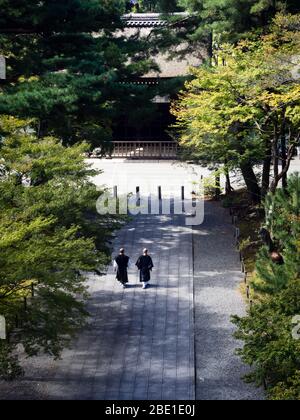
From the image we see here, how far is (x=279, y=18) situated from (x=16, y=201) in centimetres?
1009

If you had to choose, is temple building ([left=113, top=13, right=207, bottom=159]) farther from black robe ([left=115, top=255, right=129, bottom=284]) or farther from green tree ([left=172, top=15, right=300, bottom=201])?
black robe ([left=115, top=255, right=129, bottom=284])

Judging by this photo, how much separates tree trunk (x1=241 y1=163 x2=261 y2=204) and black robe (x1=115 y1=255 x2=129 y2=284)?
754 cm

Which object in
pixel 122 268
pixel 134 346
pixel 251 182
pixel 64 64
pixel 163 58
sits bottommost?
pixel 134 346

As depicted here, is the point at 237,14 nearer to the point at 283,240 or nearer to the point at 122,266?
the point at 283,240

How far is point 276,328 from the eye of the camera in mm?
12688

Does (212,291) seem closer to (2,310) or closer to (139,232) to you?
(139,232)

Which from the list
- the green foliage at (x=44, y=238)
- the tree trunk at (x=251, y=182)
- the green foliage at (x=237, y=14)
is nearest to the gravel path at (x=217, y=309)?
the tree trunk at (x=251, y=182)

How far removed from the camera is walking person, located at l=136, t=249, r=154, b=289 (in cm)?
1948

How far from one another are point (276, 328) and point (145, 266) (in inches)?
291

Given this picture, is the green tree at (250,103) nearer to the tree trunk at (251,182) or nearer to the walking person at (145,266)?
the tree trunk at (251,182)

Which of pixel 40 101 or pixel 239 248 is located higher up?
pixel 40 101

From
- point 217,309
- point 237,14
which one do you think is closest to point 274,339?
point 217,309

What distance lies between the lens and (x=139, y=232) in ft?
82.0
